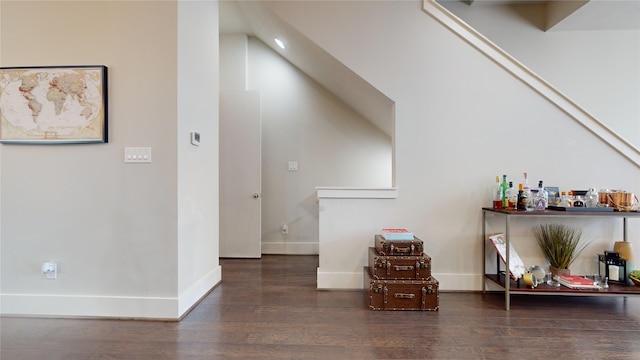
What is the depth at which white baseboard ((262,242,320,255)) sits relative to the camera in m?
3.99

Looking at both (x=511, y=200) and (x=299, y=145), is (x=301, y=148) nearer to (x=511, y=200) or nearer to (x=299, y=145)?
(x=299, y=145)

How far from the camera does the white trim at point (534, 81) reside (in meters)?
2.46

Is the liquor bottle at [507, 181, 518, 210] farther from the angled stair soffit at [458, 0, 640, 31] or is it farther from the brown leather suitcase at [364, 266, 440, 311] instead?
the angled stair soffit at [458, 0, 640, 31]

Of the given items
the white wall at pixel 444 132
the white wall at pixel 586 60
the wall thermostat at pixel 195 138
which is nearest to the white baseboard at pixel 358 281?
the white wall at pixel 444 132

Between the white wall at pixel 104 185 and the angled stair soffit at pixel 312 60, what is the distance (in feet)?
3.88

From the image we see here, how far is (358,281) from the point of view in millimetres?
2639

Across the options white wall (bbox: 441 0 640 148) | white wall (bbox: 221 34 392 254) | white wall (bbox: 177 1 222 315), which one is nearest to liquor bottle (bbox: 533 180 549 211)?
white wall (bbox: 221 34 392 254)

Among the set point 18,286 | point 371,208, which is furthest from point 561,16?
point 18,286

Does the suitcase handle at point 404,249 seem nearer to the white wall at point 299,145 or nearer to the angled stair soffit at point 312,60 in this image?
the angled stair soffit at point 312,60

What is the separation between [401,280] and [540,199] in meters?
1.26

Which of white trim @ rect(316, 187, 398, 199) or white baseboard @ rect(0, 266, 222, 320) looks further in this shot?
white trim @ rect(316, 187, 398, 199)

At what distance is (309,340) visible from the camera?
1.76 m

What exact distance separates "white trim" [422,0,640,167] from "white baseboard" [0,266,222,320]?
3132 millimetres

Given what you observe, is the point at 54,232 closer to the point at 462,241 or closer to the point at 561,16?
the point at 462,241
